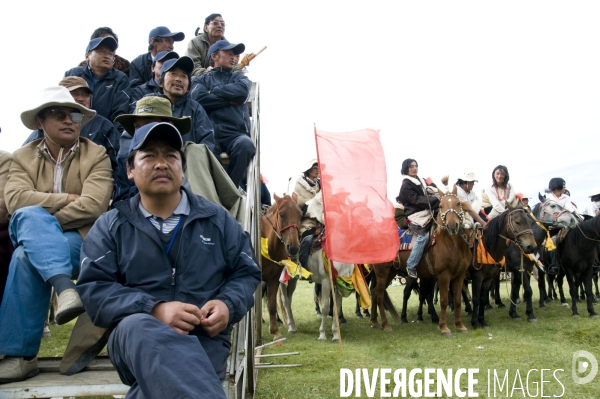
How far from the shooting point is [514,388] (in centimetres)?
625

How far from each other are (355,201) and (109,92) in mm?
4002

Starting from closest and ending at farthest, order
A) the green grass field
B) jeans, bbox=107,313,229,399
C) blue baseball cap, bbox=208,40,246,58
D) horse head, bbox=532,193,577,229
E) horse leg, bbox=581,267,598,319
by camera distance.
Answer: jeans, bbox=107,313,229,399 → the green grass field → blue baseball cap, bbox=208,40,246,58 → horse leg, bbox=581,267,598,319 → horse head, bbox=532,193,577,229

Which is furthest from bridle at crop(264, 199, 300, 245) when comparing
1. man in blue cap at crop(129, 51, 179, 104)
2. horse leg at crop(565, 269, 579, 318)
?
horse leg at crop(565, 269, 579, 318)

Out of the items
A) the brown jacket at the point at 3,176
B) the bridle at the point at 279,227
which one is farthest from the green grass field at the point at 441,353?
the brown jacket at the point at 3,176

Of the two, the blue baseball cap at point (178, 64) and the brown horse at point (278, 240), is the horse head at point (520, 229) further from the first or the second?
the blue baseball cap at point (178, 64)

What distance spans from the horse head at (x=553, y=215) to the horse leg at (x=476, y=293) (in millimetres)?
3048

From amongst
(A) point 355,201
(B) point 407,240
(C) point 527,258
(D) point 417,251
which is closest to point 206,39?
(A) point 355,201

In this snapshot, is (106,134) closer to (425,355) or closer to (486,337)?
(425,355)

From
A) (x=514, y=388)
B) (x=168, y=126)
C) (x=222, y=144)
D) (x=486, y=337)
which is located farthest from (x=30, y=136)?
(x=486, y=337)

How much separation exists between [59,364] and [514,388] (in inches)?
197

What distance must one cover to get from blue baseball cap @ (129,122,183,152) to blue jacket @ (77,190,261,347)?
0.35 metres

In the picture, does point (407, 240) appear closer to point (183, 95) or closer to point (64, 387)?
point (183, 95)

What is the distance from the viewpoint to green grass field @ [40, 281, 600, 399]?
6.27 m

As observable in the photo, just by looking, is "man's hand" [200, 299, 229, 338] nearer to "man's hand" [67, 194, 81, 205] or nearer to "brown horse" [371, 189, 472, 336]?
"man's hand" [67, 194, 81, 205]
